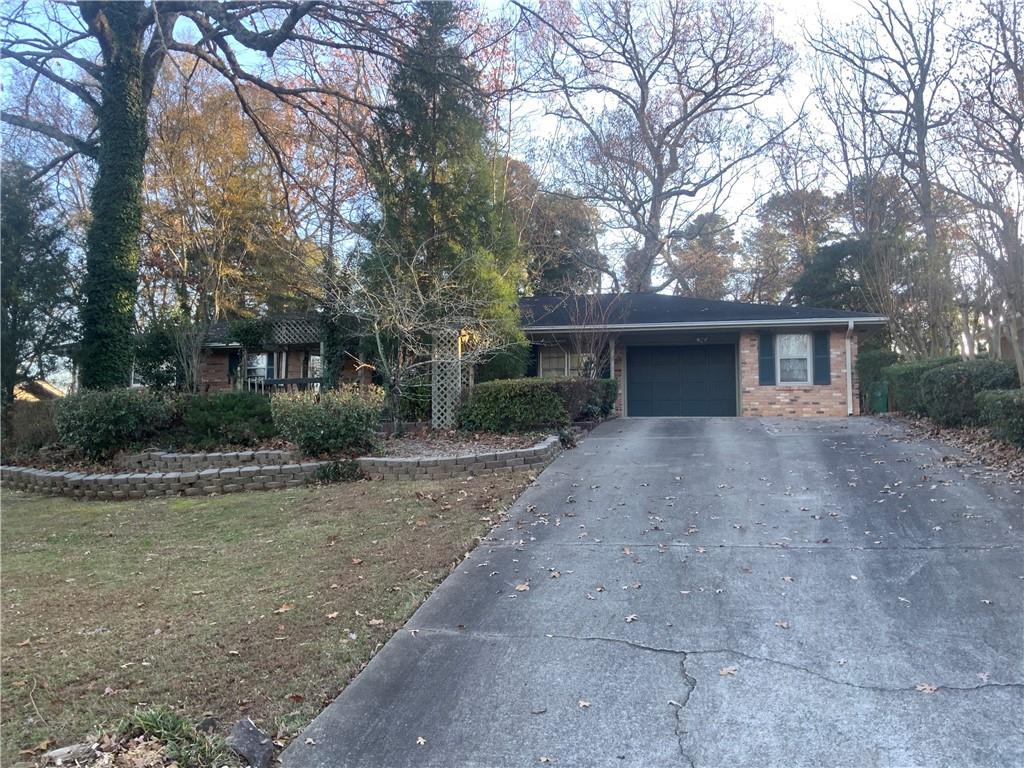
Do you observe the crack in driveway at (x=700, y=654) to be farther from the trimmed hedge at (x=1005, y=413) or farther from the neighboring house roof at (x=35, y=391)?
the neighboring house roof at (x=35, y=391)

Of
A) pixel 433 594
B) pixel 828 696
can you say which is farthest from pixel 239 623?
pixel 828 696

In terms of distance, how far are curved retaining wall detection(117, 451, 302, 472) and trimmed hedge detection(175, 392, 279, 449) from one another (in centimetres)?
66

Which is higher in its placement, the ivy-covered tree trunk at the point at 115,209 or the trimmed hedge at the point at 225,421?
the ivy-covered tree trunk at the point at 115,209

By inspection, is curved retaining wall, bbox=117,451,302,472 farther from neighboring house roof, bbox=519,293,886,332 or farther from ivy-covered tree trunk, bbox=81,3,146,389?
neighboring house roof, bbox=519,293,886,332

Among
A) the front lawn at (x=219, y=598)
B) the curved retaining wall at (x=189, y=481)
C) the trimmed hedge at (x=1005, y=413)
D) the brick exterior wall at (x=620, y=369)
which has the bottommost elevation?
the front lawn at (x=219, y=598)

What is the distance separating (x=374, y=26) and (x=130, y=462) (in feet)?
27.2

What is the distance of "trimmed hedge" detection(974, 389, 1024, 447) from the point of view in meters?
8.05

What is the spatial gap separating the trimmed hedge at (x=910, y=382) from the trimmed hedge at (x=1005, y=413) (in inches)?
125

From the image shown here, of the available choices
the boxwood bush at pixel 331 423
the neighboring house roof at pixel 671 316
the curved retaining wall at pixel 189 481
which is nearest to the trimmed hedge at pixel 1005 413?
the neighboring house roof at pixel 671 316

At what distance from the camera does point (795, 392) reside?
55.0 ft

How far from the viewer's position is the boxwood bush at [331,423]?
10180 millimetres

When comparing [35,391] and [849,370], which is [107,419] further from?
[849,370]

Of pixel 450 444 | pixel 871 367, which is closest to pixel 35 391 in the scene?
pixel 450 444

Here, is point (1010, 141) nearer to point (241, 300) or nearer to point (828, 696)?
point (828, 696)
